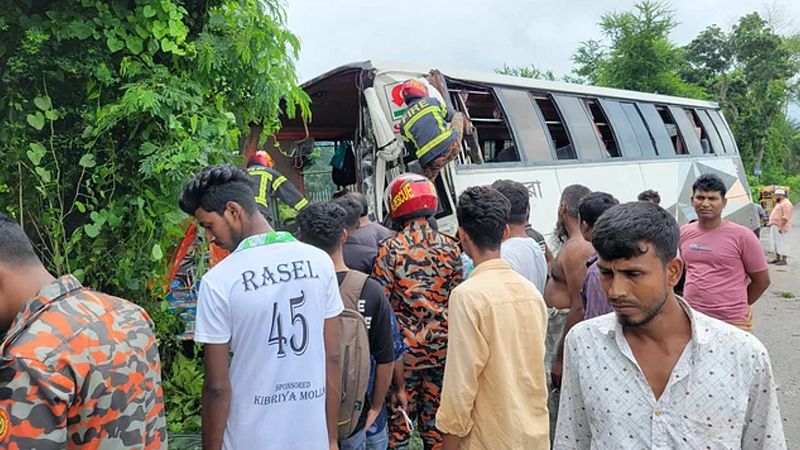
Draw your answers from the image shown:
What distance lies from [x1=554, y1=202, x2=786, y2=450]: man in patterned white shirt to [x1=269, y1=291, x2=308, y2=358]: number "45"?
3.21 ft

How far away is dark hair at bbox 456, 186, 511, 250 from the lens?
238 centimetres

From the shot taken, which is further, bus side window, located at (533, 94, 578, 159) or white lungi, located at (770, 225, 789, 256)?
white lungi, located at (770, 225, 789, 256)

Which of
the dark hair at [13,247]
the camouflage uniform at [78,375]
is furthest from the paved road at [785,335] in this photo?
the dark hair at [13,247]

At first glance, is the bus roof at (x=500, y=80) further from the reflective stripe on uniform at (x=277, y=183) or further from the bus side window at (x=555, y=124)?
the reflective stripe on uniform at (x=277, y=183)

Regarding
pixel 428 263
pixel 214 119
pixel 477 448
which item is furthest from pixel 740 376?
pixel 214 119

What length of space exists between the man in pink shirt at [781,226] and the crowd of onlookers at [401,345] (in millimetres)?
11695

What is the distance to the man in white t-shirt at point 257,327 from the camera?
1876 mm

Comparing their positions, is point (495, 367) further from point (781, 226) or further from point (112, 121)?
point (781, 226)

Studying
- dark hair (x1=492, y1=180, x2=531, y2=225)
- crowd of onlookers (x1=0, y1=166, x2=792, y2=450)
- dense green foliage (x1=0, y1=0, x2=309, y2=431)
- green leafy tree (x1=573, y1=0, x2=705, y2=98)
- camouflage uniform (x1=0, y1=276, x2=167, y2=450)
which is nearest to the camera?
camouflage uniform (x1=0, y1=276, x2=167, y2=450)

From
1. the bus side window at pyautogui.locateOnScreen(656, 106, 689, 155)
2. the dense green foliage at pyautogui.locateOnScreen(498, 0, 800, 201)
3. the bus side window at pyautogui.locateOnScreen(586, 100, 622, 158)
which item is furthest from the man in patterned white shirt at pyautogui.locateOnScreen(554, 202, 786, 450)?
the dense green foliage at pyautogui.locateOnScreen(498, 0, 800, 201)

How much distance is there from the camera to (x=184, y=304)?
368cm

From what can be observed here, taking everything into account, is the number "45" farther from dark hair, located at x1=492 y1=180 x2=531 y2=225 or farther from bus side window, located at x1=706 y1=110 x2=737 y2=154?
bus side window, located at x1=706 y1=110 x2=737 y2=154

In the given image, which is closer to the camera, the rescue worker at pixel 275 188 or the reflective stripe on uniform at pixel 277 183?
the rescue worker at pixel 275 188

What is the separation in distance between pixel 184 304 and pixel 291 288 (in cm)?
206
